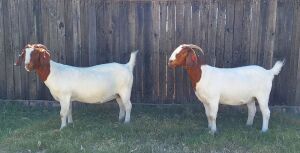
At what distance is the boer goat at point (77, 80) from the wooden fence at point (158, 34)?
0.91 m

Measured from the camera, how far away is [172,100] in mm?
10102

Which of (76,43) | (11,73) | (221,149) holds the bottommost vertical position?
(221,149)

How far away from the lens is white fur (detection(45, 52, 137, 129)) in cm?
843

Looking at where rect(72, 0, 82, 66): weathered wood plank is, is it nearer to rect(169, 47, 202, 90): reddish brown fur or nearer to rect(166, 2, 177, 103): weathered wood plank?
rect(166, 2, 177, 103): weathered wood plank

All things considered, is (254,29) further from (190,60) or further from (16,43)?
(16,43)

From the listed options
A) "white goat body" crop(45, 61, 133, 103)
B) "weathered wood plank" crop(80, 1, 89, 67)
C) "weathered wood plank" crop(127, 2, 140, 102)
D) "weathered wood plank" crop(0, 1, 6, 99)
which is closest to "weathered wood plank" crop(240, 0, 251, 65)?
"weathered wood plank" crop(127, 2, 140, 102)

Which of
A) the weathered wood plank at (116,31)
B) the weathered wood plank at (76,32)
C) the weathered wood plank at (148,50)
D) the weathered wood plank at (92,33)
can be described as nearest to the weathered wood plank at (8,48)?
the weathered wood plank at (76,32)

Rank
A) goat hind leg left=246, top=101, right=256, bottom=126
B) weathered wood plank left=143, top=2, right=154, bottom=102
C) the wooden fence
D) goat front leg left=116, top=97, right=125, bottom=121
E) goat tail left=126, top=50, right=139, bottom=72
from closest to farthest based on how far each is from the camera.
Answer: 1. goat hind leg left=246, top=101, right=256, bottom=126
2. goat tail left=126, top=50, right=139, bottom=72
3. goat front leg left=116, top=97, right=125, bottom=121
4. the wooden fence
5. weathered wood plank left=143, top=2, right=154, bottom=102

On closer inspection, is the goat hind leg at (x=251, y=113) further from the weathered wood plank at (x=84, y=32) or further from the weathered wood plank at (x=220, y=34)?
the weathered wood plank at (x=84, y=32)

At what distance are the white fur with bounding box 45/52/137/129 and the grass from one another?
1.49 feet

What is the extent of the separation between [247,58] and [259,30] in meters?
0.61

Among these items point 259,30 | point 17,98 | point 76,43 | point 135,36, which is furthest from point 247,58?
point 17,98

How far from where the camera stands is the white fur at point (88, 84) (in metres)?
8.43

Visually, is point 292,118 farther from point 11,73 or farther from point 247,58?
point 11,73
